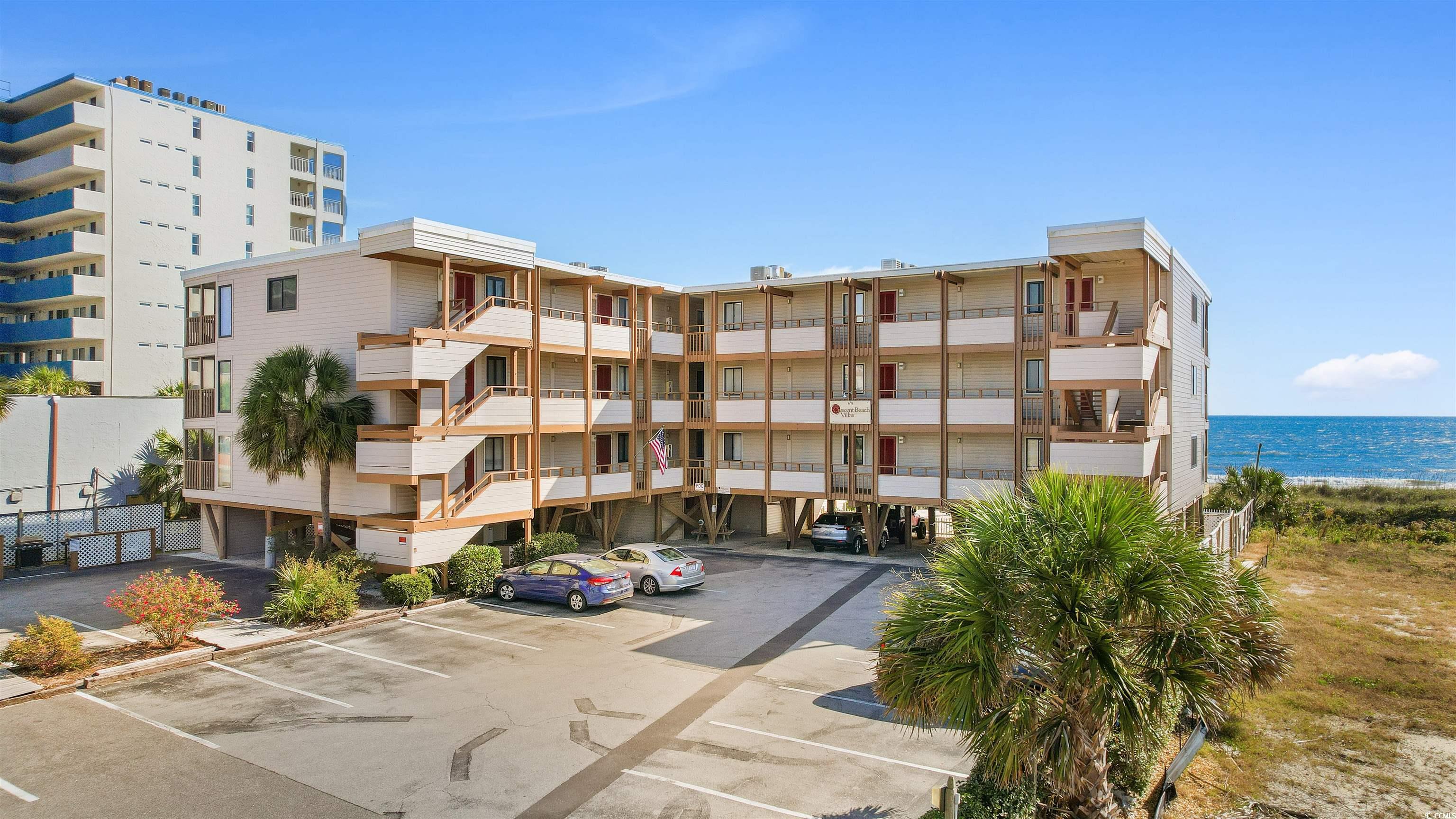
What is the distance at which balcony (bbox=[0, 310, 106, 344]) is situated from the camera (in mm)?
48531

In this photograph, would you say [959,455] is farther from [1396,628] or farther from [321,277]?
[321,277]

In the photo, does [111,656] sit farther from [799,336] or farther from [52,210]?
[52,210]

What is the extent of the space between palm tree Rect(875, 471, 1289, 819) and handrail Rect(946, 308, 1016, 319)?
21.5m

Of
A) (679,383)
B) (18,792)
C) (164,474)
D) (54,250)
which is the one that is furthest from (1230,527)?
(54,250)

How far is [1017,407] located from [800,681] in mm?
16633

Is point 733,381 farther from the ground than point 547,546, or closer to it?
farther from the ground

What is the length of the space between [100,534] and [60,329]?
81.2ft

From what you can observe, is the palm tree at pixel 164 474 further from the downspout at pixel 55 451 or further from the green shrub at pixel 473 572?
the green shrub at pixel 473 572

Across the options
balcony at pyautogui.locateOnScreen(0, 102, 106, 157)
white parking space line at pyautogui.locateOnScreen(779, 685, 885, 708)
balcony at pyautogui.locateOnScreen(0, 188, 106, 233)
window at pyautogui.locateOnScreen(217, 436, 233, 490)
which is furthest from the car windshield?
balcony at pyautogui.locateOnScreen(0, 102, 106, 157)

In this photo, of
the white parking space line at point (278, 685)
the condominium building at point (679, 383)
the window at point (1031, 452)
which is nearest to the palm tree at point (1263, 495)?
the condominium building at point (679, 383)

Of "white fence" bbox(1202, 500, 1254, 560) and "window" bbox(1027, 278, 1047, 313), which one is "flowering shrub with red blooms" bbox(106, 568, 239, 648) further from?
"white fence" bbox(1202, 500, 1254, 560)

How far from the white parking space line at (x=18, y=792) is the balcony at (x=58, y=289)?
1774 inches

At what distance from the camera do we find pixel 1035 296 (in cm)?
3155

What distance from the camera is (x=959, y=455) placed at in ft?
109
